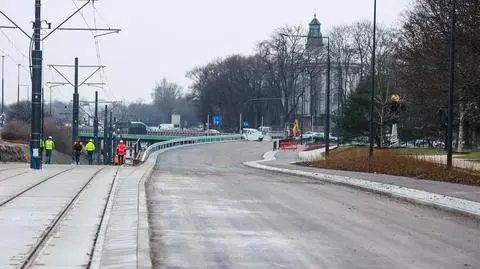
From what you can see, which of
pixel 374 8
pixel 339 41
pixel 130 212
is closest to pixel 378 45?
pixel 339 41

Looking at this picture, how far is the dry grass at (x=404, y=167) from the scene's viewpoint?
1046 inches

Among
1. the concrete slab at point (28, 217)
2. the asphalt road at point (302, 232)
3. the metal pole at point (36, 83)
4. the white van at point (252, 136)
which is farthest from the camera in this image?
the white van at point (252, 136)

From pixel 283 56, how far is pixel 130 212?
299ft

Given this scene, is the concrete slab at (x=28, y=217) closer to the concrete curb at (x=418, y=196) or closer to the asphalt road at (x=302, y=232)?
the asphalt road at (x=302, y=232)

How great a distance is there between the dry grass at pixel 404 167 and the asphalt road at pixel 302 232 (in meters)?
7.10

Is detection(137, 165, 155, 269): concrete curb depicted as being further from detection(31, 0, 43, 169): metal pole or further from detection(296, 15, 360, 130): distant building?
detection(296, 15, 360, 130): distant building

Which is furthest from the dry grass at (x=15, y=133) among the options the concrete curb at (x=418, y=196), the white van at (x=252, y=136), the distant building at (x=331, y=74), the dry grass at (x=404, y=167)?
the white van at (x=252, y=136)

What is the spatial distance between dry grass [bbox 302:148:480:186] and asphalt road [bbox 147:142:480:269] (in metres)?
7.10

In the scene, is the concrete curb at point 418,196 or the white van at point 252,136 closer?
the concrete curb at point 418,196

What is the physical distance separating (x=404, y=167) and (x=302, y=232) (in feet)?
64.3

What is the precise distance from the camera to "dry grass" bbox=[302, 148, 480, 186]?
87.1 feet

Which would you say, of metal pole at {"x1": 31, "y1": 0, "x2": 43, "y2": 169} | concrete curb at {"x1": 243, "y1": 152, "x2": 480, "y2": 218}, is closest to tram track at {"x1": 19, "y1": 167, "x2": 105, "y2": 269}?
concrete curb at {"x1": 243, "y1": 152, "x2": 480, "y2": 218}

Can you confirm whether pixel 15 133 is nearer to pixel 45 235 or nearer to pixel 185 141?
pixel 185 141

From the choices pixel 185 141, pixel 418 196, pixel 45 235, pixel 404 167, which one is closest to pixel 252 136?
pixel 185 141
